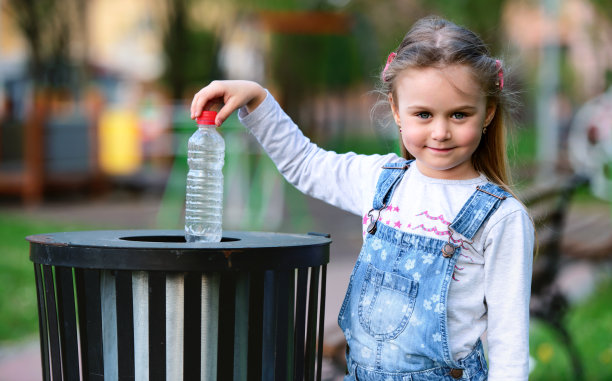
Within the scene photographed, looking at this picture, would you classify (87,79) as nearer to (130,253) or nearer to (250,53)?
(250,53)

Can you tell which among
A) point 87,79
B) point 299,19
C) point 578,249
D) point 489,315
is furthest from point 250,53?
point 489,315

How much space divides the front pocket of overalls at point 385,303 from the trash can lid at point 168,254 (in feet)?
0.55

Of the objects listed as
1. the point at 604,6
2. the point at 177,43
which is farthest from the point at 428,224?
the point at 177,43

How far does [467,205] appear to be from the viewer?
2293mm

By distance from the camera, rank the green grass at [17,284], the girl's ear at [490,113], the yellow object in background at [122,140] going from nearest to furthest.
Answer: the girl's ear at [490,113], the green grass at [17,284], the yellow object in background at [122,140]

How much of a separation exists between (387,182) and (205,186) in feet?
2.32

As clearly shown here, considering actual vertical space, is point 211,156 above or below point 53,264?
above

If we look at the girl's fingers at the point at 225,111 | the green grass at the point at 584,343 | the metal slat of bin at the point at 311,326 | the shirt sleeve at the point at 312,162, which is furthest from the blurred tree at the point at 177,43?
the metal slat of bin at the point at 311,326

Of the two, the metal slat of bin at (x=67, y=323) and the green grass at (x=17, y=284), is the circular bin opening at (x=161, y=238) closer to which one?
the metal slat of bin at (x=67, y=323)

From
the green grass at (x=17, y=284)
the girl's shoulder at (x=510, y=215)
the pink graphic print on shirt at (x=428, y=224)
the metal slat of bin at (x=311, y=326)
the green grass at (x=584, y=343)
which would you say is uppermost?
the girl's shoulder at (x=510, y=215)

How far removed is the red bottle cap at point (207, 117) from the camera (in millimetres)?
2445

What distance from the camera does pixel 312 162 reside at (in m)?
2.65

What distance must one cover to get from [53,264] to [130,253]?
226 mm

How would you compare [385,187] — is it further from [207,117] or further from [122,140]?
[122,140]
